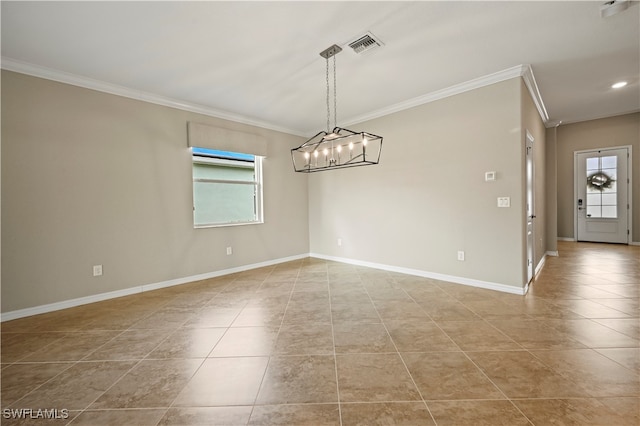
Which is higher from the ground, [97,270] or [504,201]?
[504,201]

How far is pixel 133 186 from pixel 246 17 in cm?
271

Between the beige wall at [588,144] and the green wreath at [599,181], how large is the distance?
0.34m

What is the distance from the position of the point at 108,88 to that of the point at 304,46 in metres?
2.67

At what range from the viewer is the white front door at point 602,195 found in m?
6.17

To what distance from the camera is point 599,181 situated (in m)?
6.45

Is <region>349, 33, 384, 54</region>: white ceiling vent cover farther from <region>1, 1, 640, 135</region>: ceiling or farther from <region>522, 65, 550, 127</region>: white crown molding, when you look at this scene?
<region>522, 65, 550, 127</region>: white crown molding

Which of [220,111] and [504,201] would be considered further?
[220,111]

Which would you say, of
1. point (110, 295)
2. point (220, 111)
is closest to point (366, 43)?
point (220, 111)

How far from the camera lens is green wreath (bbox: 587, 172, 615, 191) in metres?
6.33

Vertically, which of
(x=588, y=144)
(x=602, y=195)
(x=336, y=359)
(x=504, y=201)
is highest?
(x=588, y=144)

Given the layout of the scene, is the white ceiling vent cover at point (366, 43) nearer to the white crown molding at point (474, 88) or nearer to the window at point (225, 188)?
the white crown molding at point (474, 88)

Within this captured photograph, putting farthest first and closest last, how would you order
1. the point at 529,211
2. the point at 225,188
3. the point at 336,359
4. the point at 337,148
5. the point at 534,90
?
the point at 225,188
the point at 534,90
the point at 529,211
the point at 337,148
the point at 336,359

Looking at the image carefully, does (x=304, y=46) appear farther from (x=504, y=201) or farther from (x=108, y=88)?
(x=504, y=201)

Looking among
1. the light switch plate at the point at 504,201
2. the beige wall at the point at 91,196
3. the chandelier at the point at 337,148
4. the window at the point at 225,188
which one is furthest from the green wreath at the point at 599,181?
the beige wall at the point at 91,196
